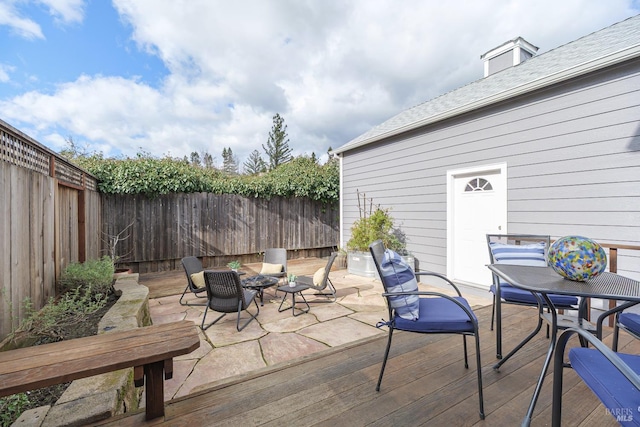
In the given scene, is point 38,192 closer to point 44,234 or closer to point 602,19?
point 44,234

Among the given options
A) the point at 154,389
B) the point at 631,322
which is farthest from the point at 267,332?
the point at 631,322

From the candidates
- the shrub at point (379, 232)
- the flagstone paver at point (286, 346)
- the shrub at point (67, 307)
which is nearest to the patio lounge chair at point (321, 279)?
the flagstone paver at point (286, 346)

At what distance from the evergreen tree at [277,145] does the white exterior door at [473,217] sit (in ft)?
65.1

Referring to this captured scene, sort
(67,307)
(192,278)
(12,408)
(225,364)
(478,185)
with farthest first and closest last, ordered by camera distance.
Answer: (478,185)
(192,278)
(67,307)
(225,364)
(12,408)

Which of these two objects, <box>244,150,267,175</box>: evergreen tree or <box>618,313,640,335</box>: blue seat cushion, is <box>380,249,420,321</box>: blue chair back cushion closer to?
<box>618,313,640,335</box>: blue seat cushion

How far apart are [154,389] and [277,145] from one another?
23212 millimetres

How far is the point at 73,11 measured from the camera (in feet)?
13.2

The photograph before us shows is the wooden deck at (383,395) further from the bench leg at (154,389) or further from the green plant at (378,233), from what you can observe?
the green plant at (378,233)

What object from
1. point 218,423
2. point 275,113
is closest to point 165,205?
point 218,423

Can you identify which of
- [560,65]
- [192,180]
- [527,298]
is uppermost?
[560,65]

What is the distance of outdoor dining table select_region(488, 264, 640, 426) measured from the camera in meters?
1.31

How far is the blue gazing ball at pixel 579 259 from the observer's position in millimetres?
1500

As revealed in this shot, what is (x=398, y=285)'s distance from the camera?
6.25 feet

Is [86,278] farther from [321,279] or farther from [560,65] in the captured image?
[560,65]
